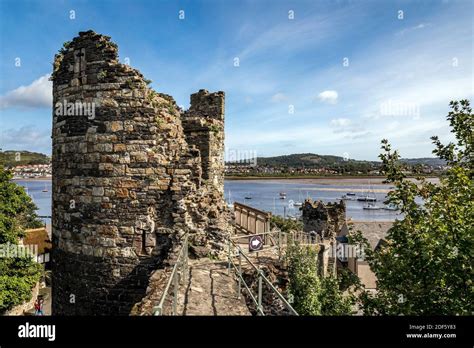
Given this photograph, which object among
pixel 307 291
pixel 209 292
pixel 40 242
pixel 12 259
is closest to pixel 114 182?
pixel 209 292

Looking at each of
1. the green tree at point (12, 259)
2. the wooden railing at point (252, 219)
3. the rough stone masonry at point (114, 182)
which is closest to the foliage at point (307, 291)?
the rough stone masonry at point (114, 182)

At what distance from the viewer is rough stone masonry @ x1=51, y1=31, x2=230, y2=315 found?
7.85 meters

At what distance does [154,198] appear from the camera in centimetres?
796

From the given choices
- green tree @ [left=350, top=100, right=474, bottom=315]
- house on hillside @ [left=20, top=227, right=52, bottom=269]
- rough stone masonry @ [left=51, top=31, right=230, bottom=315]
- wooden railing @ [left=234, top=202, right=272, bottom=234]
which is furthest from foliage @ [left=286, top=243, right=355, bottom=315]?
house on hillside @ [left=20, top=227, right=52, bottom=269]

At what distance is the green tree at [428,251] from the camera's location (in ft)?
19.0

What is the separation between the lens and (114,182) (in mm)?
7820

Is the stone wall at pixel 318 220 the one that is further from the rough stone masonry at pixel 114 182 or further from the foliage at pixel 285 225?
the rough stone masonry at pixel 114 182

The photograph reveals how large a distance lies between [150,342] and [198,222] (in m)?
4.78

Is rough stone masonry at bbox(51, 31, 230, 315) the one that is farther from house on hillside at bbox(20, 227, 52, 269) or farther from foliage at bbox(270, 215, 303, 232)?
foliage at bbox(270, 215, 303, 232)

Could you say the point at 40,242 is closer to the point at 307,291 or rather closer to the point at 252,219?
the point at 252,219

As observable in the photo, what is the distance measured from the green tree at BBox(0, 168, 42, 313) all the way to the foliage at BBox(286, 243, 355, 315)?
58.6ft

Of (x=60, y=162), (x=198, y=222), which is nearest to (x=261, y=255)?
(x=198, y=222)

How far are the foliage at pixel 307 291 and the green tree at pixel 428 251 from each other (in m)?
1.63

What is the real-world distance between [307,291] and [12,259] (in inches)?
773
